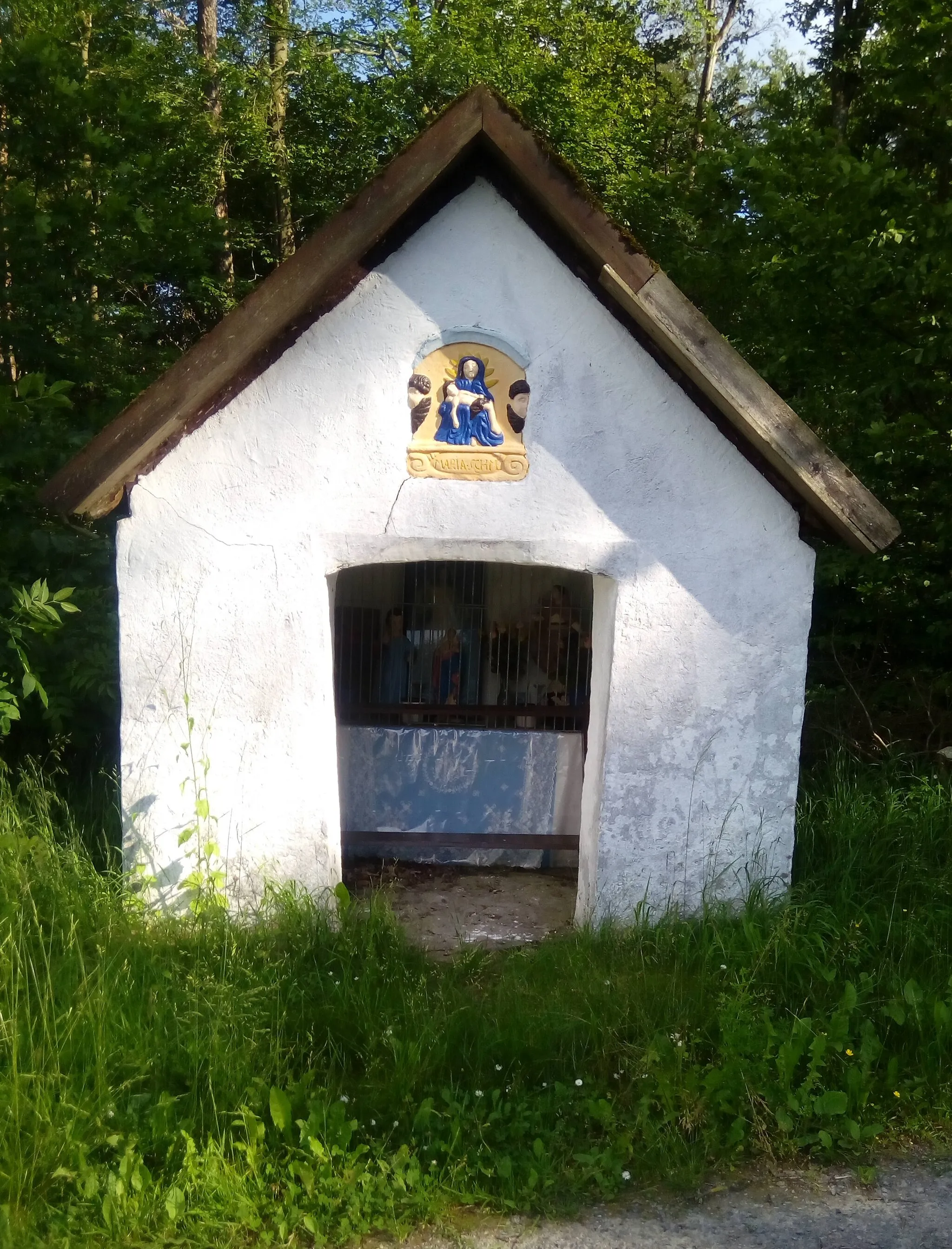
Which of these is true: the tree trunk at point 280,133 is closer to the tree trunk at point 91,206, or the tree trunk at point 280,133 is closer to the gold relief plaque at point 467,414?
the tree trunk at point 91,206

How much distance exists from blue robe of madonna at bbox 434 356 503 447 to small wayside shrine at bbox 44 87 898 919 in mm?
12

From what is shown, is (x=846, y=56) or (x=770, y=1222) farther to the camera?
(x=846, y=56)

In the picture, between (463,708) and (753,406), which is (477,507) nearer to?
(753,406)

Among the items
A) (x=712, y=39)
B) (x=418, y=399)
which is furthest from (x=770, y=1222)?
(x=712, y=39)

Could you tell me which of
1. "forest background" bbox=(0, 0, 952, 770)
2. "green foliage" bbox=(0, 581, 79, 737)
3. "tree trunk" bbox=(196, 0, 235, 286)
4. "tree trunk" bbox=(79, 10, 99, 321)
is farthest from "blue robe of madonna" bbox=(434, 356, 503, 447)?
"tree trunk" bbox=(196, 0, 235, 286)

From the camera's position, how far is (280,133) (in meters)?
14.5

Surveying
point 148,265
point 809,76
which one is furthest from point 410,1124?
point 809,76

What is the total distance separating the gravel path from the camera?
2.89 meters

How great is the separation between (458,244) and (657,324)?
0.91 m

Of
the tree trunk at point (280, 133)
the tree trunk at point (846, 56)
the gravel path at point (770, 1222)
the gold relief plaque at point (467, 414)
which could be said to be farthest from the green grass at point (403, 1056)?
the tree trunk at point (280, 133)

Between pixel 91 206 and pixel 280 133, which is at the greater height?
pixel 280 133

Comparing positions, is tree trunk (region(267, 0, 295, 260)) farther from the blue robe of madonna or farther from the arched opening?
the blue robe of madonna

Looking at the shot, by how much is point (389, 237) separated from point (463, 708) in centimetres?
305

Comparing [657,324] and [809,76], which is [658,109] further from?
[657,324]
